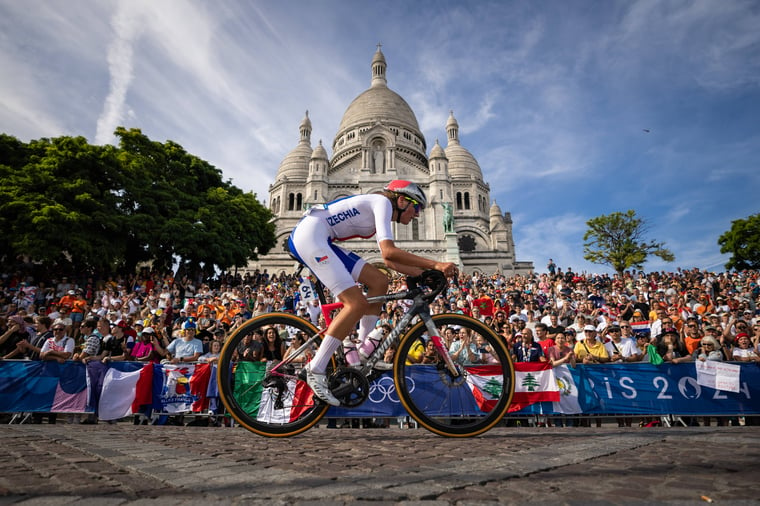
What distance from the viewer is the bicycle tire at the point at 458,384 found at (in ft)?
11.3

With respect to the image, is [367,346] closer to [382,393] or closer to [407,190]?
[407,190]

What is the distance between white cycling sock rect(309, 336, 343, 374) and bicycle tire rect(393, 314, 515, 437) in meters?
0.54

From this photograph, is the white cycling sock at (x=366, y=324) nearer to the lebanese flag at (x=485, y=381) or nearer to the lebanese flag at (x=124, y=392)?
the lebanese flag at (x=485, y=381)

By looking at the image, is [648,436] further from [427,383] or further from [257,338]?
[257,338]

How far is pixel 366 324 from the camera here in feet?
11.8

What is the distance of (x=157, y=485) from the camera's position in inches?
81.0

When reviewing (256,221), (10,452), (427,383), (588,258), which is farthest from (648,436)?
(588,258)

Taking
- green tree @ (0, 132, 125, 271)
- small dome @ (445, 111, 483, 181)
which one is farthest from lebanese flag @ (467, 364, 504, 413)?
small dome @ (445, 111, 483, 181)

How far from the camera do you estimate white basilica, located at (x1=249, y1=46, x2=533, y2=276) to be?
47.1m

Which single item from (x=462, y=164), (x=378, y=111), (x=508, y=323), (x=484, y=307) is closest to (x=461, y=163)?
(x=462, y=164)

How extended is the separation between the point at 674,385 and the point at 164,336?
10119 millimetres

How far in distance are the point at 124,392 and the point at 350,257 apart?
617cm

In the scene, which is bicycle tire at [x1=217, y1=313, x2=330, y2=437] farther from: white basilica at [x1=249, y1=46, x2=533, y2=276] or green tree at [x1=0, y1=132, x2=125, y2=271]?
white basilica at [x1=249, y1=46, x2=533, y2=276]

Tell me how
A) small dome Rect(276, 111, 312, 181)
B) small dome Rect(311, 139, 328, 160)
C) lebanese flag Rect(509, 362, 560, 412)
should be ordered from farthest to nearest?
small dome Rect(276, 111, 312, 181)
small dome Rect(311, 139, 328, 160)
lebanese flag Rect(509, 362, 560, 412)
